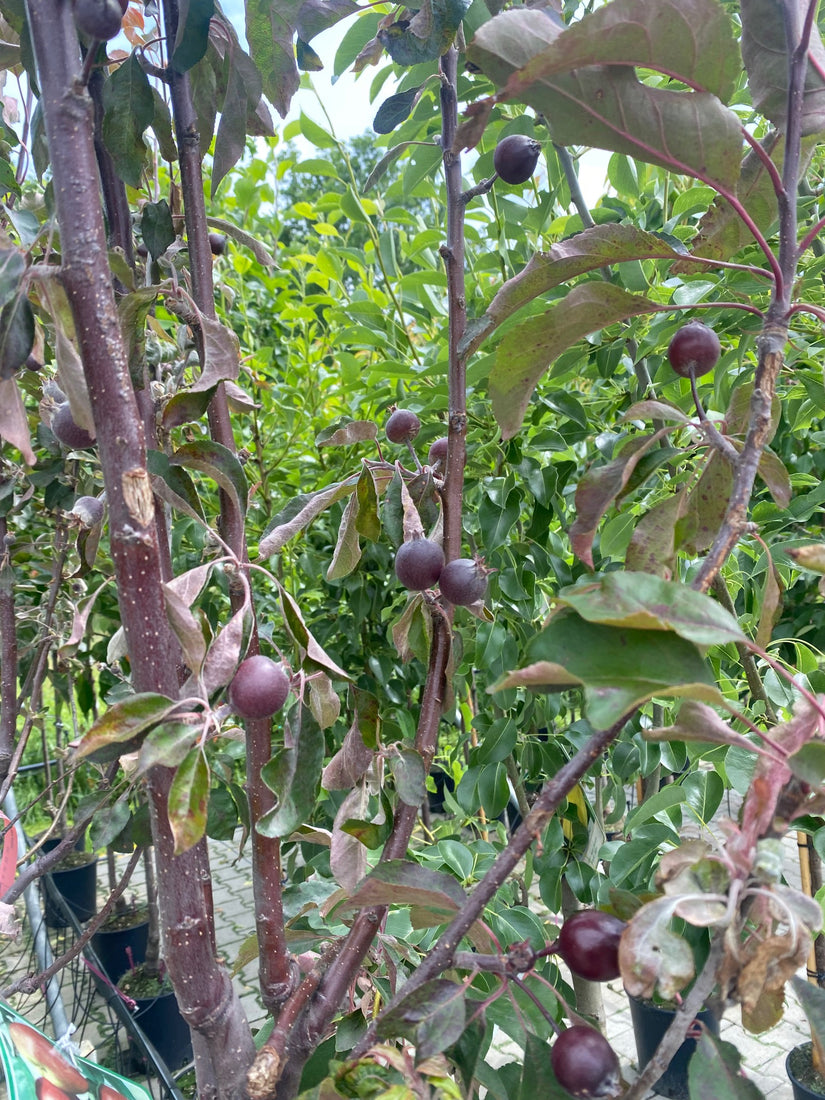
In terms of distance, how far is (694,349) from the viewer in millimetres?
733

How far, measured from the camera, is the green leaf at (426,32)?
71cm

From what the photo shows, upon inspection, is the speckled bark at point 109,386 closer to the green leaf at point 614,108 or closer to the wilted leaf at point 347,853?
the wilted leaf at point 347,853

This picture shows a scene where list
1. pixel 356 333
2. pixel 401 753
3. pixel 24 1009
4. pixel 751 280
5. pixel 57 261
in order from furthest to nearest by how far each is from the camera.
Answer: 1. pixel 24 1009
2. pixel 356 333
3. pixel 751 280
4. pixel 57 261
5. pixel 401 753

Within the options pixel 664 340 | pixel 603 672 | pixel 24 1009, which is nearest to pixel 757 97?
pixel 603 672

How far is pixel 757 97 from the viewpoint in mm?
649

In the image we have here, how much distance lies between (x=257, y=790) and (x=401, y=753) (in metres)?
0.14

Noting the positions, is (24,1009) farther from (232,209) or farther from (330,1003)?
(232,209)

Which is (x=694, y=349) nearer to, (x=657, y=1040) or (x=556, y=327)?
(x=556, y=327)

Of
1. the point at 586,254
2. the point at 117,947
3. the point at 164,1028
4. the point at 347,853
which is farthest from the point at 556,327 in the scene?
the point at 117,947

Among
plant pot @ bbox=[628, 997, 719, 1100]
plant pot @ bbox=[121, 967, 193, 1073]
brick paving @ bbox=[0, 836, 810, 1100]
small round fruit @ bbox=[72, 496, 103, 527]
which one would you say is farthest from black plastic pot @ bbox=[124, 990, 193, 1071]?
small round fruit @ bbox=[72, 496, 103, 527]

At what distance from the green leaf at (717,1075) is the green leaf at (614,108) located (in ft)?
1.99

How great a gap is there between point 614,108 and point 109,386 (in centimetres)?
41

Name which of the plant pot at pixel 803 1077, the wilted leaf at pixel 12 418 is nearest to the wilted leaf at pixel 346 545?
the wilted leaf at pixel 12 418

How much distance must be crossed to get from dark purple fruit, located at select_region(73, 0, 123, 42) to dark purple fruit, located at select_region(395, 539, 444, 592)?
0.46 meters
